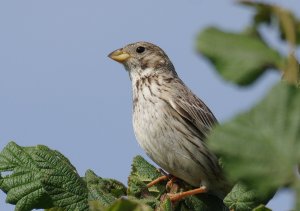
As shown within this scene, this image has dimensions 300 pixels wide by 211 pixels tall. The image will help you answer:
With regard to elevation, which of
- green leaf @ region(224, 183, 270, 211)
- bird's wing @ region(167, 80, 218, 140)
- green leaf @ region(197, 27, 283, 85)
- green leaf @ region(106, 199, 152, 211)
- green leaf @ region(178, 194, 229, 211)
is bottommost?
green leaf @ region(178, 194, 229, 211)

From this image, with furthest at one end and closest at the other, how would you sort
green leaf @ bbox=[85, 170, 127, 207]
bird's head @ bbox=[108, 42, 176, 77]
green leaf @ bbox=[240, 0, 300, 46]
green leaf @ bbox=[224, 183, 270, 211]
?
1. bird's head @ bbox=[108, 42, 176, 77]
2. green leaf @ bbox=[85, 170, 127, 207]
3. green leaf @ bbox=[224, 183, 270, 211]
4. green leaf @ bbox=[240, 0, 300, 46]

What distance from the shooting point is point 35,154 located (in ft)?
12.6

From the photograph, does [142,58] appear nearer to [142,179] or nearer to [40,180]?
[142,179]

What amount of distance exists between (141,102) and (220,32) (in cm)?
624

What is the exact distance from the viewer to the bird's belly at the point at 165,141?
21.8 feet

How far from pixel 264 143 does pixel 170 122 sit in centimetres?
628

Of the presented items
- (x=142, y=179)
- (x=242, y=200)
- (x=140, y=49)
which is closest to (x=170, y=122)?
(x=140, y=49)

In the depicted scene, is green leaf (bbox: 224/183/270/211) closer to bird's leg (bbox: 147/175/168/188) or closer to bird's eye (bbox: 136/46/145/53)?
bird's leg (bbox: 147/175/168/188)

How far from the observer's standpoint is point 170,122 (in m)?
7.03

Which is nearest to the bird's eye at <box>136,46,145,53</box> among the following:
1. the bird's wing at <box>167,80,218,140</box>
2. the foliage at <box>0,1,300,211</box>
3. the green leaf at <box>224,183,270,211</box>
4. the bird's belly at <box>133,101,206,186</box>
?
the bird's wing at <box>167,80,218,140</box>

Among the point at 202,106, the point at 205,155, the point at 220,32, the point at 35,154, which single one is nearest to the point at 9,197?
the point at 35,154

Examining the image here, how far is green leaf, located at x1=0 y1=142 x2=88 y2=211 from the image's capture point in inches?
139

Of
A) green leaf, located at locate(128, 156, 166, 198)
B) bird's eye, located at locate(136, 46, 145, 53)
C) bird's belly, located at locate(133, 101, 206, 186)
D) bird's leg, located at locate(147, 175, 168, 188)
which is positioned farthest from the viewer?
bird's eye, located at locate(136, 46, 145, 53)

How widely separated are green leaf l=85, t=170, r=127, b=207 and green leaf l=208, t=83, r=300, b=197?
2.71m
